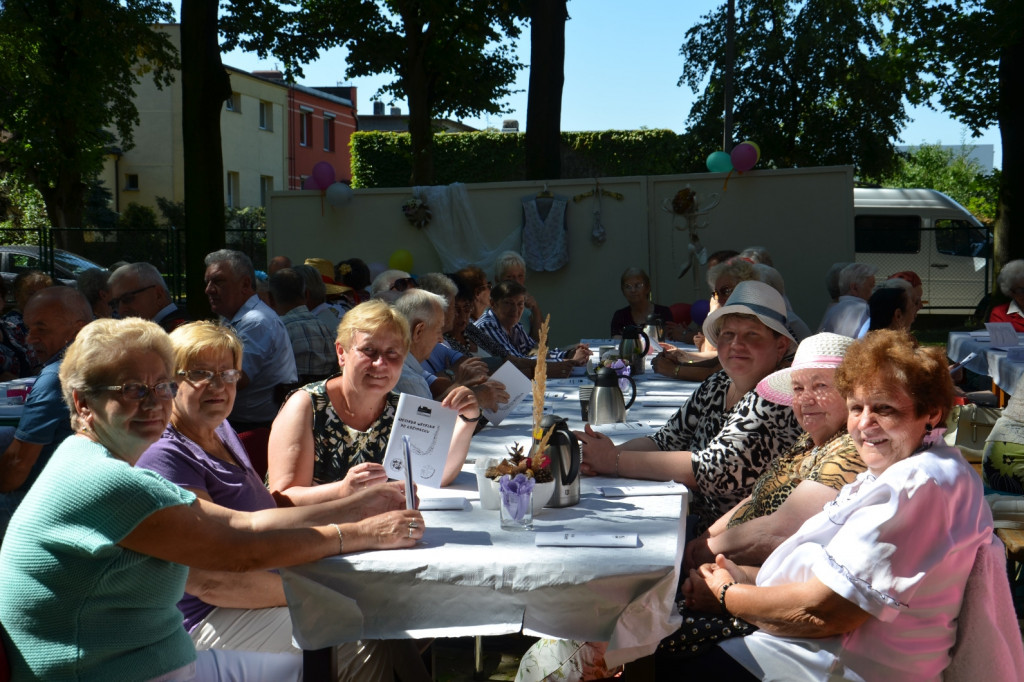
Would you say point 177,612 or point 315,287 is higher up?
point 315,287

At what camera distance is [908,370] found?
231 centimetres

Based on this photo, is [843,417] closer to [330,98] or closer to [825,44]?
[825,44]

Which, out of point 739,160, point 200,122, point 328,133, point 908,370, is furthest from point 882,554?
point 328,133

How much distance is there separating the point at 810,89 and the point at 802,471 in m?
23.9

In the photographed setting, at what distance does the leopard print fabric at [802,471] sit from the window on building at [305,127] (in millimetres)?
46099

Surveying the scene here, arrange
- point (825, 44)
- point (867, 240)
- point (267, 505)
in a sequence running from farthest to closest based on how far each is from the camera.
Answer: point (825, 44), point (867, 240), point (267, 505)

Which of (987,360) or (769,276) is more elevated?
(769,276)

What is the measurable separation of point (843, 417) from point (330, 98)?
48.6 m

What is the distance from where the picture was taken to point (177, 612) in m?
2.23

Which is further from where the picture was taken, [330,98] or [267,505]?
[330,98]

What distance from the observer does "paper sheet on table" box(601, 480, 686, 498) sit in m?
3.03

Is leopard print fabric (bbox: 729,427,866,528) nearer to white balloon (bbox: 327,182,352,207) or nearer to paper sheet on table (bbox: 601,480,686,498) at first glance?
paper sheet on table (bbox: 601,480,686,498)

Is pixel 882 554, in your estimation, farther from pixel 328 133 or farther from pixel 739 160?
pixel 328 133

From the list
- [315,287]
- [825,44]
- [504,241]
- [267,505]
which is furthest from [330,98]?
[267,505]
